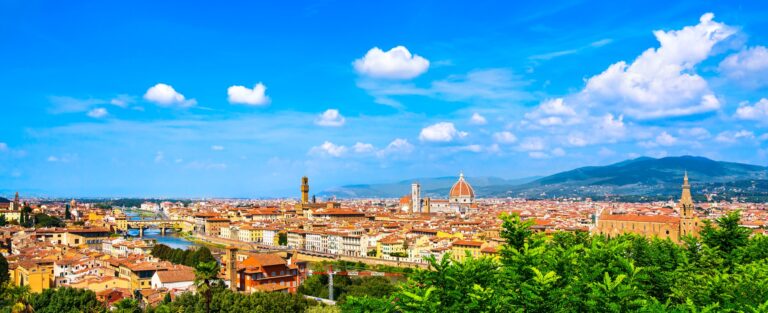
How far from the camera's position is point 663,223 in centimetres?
4225

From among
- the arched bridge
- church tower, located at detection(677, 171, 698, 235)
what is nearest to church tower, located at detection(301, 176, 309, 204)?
the arched bridge

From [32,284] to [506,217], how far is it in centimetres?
2249

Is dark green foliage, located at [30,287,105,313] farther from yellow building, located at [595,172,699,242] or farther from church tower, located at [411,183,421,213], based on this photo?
church tower, located at [411,183,421,213]

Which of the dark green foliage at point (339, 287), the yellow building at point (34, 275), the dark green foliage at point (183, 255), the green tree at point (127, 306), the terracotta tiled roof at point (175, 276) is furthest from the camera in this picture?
the dark green foliage at point (183, 255)

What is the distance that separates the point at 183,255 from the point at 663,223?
30875 mm

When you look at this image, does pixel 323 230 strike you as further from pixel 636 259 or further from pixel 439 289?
pixel 439 289

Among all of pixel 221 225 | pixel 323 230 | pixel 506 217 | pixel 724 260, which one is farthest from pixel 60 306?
pixel 221 225

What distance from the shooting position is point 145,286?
25812 mm

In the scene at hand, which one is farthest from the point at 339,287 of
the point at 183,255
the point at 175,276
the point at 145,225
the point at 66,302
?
the point at 145,225

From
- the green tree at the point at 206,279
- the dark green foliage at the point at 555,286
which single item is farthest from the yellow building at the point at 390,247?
the dark green foliage at the point at 555,286

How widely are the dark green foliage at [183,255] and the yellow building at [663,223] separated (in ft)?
76.3

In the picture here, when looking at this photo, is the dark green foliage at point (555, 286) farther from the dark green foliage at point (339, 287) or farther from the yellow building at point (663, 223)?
the yellow building at point (663, 223)

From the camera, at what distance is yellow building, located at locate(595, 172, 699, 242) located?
39.3 m

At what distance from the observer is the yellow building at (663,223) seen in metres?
39.3
